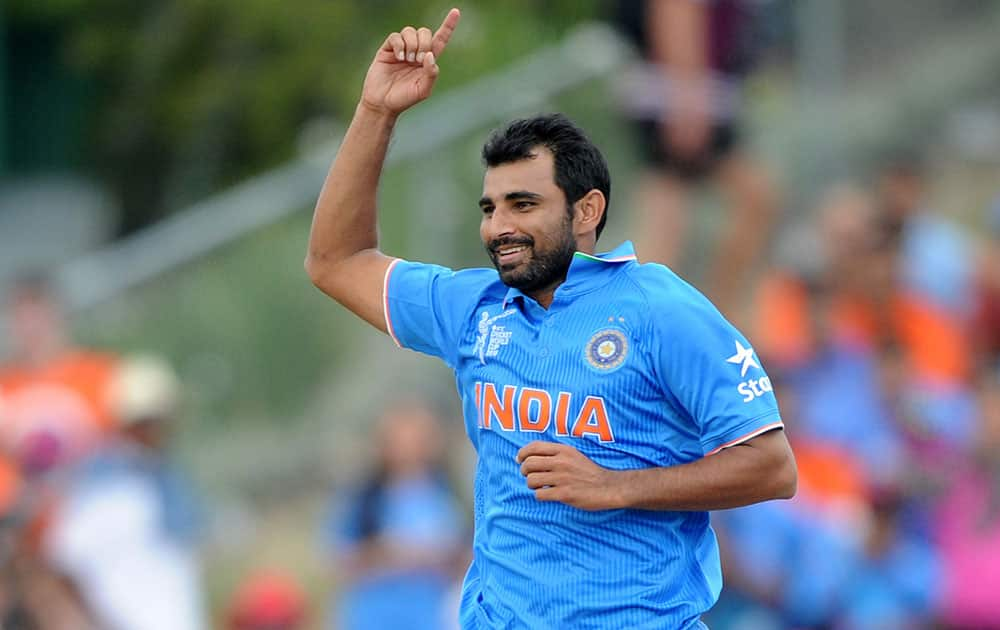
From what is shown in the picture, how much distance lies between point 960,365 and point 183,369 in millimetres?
4568

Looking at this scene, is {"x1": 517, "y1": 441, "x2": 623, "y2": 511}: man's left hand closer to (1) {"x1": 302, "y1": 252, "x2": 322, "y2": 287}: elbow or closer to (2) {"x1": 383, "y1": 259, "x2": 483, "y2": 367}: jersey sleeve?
(2) {"x1": 383, "y1": 259, "x2": 483, "y2": 367}: jersey sleeve

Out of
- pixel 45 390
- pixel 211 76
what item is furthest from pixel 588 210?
pixel 211 76

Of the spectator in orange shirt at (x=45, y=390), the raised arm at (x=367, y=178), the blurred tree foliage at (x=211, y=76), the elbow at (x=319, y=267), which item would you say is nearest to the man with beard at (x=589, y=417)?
the raised arm at (x=367, y=178)

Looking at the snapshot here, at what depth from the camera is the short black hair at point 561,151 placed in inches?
159

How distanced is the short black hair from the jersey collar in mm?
141

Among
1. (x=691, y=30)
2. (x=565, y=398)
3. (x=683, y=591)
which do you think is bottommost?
(x=683, y=591)

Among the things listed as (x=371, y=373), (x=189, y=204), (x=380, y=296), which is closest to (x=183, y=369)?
(x=371, y=373)

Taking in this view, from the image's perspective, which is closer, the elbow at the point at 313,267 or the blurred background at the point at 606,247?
the elbow at the point at 313,267

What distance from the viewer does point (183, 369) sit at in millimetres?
9711

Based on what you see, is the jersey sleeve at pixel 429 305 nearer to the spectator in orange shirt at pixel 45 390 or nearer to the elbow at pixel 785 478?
the elbow at pixel 785 478

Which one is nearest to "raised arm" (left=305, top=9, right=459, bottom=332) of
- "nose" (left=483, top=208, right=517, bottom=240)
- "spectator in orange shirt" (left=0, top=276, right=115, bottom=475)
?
"nose" (left=483, top=208, right=517, bottom=240)

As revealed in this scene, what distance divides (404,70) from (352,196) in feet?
1.16

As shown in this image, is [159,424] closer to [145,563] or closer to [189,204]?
[145,563]

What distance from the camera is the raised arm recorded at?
4387 mm
